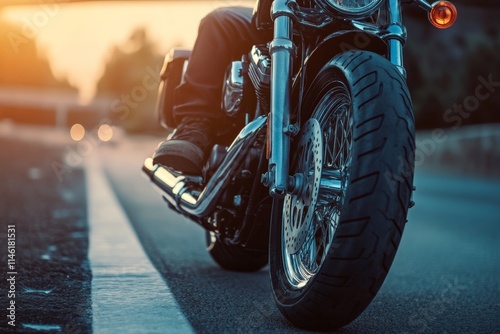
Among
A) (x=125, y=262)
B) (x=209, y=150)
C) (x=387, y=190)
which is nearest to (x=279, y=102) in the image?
(x=387, y=190)

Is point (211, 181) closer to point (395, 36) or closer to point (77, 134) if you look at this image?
point (395, 36)

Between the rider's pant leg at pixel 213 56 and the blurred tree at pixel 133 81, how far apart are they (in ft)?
289

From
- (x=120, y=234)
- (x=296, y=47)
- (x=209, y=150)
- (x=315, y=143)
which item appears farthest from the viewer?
(x=120, y=234)

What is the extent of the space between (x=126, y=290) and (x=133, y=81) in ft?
340

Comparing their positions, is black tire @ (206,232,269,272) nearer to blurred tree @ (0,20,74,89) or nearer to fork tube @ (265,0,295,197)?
fork tube @ (265,0,295,197)

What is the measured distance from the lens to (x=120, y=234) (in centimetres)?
529

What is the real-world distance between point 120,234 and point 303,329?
270 centimetres

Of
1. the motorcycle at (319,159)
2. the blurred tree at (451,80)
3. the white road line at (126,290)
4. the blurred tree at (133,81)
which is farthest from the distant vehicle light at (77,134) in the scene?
the motorcycle at (319,159)

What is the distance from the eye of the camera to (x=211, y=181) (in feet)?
11.4

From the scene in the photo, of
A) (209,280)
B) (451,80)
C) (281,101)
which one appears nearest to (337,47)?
(281,101)

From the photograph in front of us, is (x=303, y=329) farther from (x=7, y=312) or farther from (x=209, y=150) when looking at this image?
(x=209, y=150)

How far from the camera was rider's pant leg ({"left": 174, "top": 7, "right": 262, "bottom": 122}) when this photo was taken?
409cm

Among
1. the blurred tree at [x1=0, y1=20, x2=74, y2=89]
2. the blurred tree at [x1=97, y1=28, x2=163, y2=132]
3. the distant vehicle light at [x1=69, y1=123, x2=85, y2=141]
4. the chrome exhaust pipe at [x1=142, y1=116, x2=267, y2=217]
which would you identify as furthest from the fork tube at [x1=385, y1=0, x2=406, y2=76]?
the blurred tree at [x1=0, y1=20, x2=74, y2=89]

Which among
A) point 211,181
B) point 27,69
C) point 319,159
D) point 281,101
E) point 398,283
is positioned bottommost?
point 398,283
